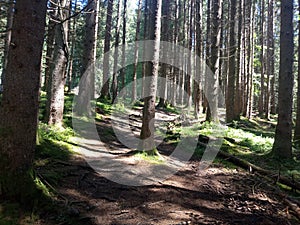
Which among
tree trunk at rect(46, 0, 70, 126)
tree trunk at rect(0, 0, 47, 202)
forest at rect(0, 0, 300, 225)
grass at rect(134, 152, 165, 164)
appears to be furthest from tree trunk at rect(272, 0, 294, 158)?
tree trunk at rect(0, 0, 47, 202)

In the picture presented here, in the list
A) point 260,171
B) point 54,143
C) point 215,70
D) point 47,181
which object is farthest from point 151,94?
point 215,70

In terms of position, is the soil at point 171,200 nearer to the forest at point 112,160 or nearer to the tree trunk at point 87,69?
the forest at point 112,160

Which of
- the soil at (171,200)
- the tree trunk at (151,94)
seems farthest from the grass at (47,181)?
the tree trunk at (151,94)

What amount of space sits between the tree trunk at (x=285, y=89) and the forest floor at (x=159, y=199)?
2042 millimetres

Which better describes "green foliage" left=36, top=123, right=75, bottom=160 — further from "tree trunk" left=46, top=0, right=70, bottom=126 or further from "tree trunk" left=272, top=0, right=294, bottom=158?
"tree trunk" left=272, top=0, right=294, bottom=158

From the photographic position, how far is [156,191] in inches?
205

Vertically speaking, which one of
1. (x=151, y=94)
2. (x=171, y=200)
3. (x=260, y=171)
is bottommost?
(x=171, y=200)

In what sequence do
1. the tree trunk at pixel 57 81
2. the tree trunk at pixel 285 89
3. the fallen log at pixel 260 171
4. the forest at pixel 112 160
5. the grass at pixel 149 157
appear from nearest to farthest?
the forest at pixel 112 160 < the fallen log at pixel 260 171 < the grass at pixel 149 157 < the tree trunk at pixel 285 89 < the tree trunk at pixel 57 81

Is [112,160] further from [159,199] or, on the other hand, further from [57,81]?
[57,81]

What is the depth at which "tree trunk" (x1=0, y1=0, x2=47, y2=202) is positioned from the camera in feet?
11.4

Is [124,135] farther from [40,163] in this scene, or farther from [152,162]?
[40,163]

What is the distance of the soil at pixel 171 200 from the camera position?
4.08 metres

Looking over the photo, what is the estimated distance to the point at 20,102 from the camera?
347 centimetres

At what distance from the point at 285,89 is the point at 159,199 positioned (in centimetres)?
584
